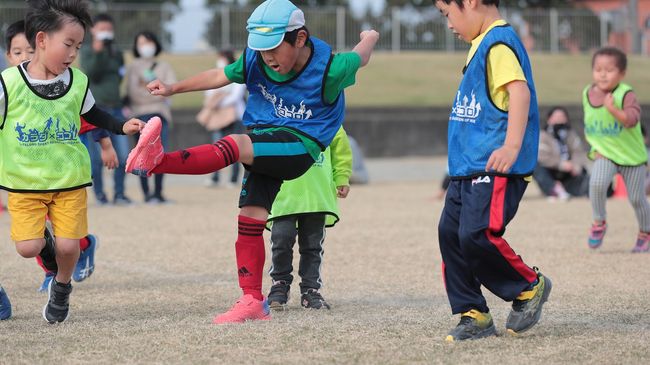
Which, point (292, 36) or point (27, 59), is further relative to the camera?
point (27, 59)

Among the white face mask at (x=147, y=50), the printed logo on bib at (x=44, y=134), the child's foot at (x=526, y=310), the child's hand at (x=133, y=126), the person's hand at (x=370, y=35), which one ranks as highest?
the person's hand at (x=370, y=35)

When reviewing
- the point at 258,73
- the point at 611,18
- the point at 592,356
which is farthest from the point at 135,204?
the point at 611,18

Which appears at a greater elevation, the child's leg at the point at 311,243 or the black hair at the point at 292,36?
the black hair at the point at 292,36

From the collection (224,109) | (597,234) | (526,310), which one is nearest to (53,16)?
(526,310)

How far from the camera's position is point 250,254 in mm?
5367

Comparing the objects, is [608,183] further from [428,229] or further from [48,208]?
[48,208]

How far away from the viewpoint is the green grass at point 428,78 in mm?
26814

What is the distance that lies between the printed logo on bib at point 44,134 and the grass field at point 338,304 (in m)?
0.91

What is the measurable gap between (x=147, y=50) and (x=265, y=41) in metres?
7.81

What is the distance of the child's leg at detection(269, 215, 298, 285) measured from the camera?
236 inches

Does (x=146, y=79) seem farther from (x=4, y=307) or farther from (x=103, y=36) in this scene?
(x=4, y=307)

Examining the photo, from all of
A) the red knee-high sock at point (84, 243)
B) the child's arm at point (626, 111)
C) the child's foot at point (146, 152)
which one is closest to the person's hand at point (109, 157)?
the red knee-high sock at point (84, 243)

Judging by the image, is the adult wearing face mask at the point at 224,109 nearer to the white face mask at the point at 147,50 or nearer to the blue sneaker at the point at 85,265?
the white face mask at the point at 147,50

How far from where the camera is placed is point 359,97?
26.8 meters
